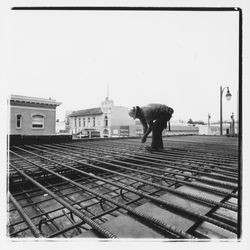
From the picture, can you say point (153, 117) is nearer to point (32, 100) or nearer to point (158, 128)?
point (158, 128)

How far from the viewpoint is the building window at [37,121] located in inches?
670

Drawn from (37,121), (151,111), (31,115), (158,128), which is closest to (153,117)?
(151,111)

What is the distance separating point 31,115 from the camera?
16734 mm

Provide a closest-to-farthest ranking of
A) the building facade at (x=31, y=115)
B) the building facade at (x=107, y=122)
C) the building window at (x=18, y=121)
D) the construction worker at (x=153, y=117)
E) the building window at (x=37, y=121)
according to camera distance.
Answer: the construction worker at (x=153, y=117)
the building facade at (x=31, y=115)
the building window at (x=18, y=121)
the building window at (x=37, y=121)
the building facade at (x=107, y=122)

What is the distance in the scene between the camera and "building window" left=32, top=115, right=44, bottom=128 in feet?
55.9

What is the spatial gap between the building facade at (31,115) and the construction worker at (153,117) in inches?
592

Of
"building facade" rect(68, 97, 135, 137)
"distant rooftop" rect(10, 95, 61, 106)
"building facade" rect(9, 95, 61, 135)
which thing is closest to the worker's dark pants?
"building facade" rect(9, 95, 61, 135)

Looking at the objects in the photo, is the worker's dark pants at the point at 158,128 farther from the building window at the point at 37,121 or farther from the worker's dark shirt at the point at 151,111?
the building window at the point at 37,121

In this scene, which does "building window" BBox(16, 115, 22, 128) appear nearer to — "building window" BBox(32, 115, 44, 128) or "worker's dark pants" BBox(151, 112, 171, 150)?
"building window" BBox(32, 115, 44, 128)

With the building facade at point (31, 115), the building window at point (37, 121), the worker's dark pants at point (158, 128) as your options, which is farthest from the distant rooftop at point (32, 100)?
the worker's dark pants at point (158, 128)

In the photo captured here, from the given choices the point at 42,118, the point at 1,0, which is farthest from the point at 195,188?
the point at 42,118

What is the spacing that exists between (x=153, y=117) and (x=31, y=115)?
15781mm

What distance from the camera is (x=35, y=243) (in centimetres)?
117

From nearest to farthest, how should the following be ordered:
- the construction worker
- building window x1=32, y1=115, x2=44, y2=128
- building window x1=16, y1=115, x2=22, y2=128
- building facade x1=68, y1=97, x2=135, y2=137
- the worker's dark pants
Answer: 1. the construction worker
2. the worker's dark pants
3. building window x1=16, y1=115, x2=22, y2=128
4. building window x1=32, y1=115, x2=44, y2=128
5. building facade x1=68, y1=97, x2=135, y2=137
